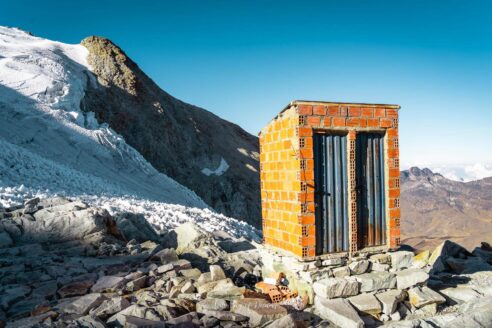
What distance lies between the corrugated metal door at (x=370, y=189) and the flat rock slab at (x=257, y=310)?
1686mm

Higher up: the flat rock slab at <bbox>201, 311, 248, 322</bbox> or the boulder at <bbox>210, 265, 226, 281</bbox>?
the boulder at <bbox>210, 265, 226, 281</bbox>

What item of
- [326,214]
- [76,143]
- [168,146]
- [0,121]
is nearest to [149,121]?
[168,146]

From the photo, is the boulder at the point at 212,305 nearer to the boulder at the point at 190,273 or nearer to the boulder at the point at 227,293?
the boulder at the point at 227,293

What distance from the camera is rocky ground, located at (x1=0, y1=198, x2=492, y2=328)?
14.0ft

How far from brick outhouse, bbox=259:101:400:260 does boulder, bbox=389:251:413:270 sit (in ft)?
0.59

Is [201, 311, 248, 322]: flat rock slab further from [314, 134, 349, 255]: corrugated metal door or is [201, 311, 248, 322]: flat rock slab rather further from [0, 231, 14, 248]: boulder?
[0, 231, 14, 248]: boulder

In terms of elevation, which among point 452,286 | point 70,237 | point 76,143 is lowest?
point 452,286

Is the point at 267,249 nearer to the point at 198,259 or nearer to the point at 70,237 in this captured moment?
the point at 198,259

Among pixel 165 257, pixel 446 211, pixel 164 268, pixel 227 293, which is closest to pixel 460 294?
pixel 227 293

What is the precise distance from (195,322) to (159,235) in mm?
5309

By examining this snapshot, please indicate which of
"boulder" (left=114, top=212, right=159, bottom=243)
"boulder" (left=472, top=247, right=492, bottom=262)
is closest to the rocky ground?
"boulder" (left=472, top=247, right=492, bottom=262)

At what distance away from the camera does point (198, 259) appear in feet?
21.9

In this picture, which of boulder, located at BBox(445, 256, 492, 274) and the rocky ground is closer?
the rocky ground

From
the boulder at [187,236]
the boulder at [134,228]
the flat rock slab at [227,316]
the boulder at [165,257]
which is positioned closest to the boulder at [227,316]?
the flat rock slab at [227,316]
